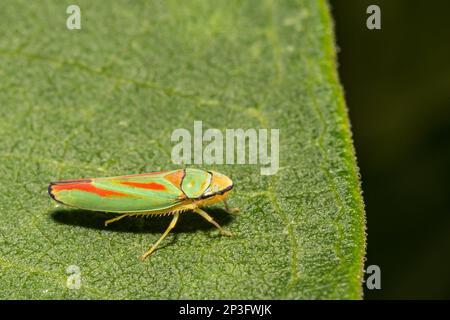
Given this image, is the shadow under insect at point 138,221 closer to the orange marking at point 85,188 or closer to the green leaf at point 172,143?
the green leaf at point 172,143

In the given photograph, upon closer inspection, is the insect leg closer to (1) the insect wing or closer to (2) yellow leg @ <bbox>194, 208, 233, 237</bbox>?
(2) yellow leg @ <bbox>194, 208, 233, 237</bbox>

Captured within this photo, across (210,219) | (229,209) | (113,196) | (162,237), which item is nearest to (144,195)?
(113,196)

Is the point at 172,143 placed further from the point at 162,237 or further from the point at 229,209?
the point at 162,237

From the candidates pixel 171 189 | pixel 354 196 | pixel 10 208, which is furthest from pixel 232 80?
pixel 10 208

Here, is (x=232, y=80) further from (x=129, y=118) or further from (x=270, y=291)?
(x=270, y=291)

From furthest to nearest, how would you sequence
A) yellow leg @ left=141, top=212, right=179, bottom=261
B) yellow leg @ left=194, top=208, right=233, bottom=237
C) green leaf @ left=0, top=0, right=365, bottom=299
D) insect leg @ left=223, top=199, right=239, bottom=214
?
insect leg @ left=223, top=199, right=239, bottom=214 < yellow leg @ left=194, top=208, right=233, bottom=237 < yellow leg @ left=141, top=212, right=179, bottom=261 < green leaf @ left=0, top=0, right=365, bottom=299

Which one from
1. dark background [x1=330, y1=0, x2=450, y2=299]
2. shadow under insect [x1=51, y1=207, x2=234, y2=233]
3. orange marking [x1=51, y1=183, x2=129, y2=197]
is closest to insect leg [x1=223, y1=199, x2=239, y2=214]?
shadow under insect [x1=51, y1=207, x2=234, y2=233]
